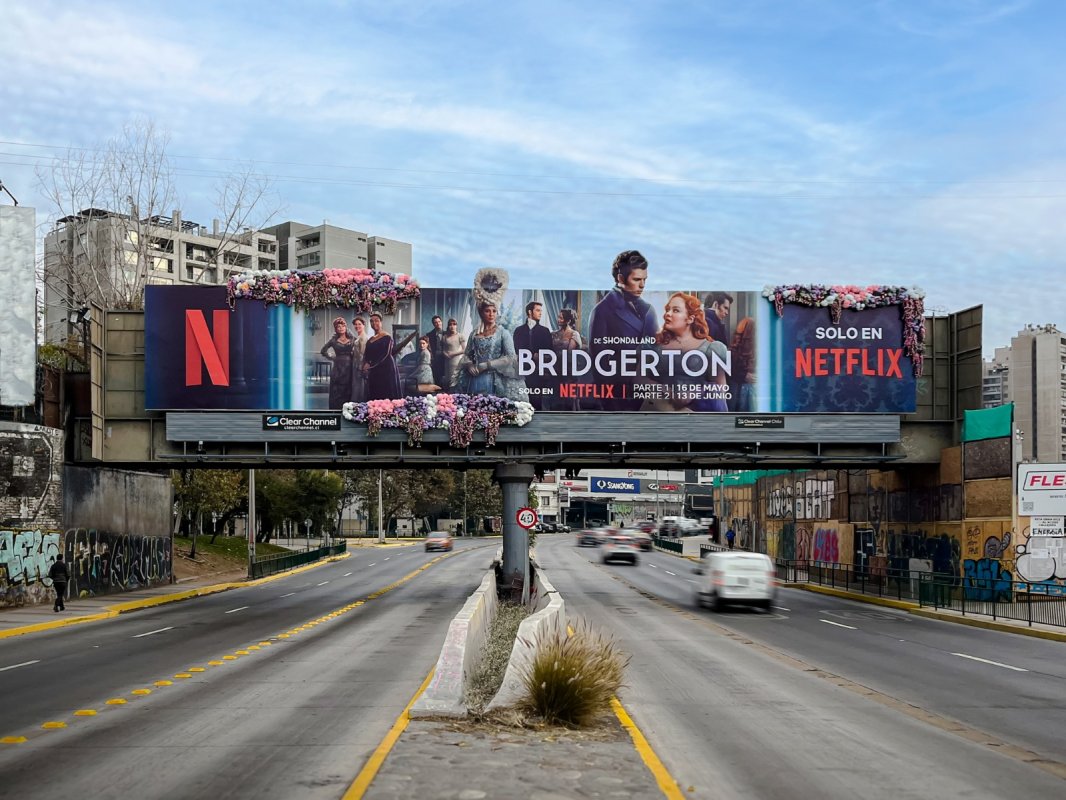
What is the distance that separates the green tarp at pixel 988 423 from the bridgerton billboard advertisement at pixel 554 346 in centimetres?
210

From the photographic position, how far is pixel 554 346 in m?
39.6

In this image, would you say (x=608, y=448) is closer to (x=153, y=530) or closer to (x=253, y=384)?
(x=253, y=384)

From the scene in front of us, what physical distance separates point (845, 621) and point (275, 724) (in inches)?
942

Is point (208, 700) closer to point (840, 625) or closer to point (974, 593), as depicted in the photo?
point (840, 625)

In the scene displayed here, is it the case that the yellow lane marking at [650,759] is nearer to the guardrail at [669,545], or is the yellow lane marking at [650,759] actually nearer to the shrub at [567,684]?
the shrub at [567,684]

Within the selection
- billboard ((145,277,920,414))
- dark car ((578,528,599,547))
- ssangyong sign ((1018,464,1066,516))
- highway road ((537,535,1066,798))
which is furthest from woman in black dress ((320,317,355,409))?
dark car ((578,528,599,547))

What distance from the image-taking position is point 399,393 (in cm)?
3931

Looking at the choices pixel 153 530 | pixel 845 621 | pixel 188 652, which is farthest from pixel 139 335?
pixel 845 621

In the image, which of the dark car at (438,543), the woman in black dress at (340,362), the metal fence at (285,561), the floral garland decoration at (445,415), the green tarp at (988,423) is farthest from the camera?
the dark car at (438,543)

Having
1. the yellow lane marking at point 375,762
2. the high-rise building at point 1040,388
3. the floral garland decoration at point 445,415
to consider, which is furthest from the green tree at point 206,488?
the high-rise building at point 1040,388

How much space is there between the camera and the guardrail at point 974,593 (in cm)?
3256

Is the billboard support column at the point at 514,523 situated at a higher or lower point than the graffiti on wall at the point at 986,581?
higher

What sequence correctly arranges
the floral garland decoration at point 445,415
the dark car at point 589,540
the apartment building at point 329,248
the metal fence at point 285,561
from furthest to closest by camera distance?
the apartment building at point 329,248
the dark car at point 589,540
the metal fence at point 285,561
the floral garland decoration at point 445,415

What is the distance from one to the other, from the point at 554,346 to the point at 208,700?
25.6 m
